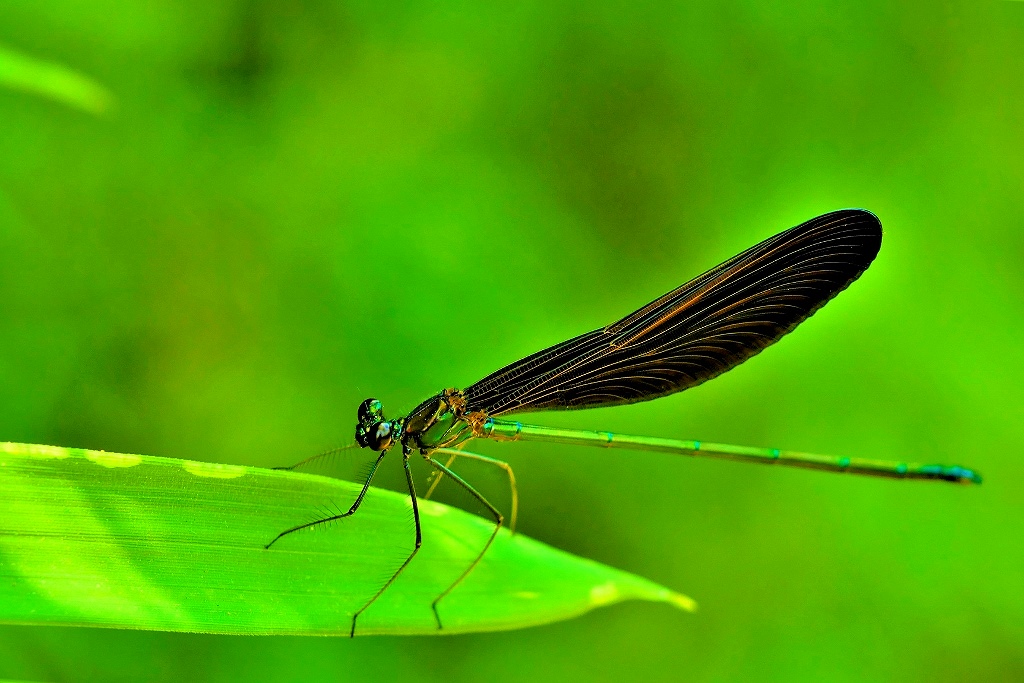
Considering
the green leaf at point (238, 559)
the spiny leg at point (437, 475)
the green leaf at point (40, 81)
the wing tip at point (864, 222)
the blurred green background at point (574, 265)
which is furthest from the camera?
the blurred green background at point (574, 265)

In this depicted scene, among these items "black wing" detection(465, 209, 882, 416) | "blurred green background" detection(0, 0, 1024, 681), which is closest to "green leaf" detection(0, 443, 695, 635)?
"black wing" detection(465, 209, 882, 416)

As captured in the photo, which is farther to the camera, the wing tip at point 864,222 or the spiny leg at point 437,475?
the spiny leg at point 437,475

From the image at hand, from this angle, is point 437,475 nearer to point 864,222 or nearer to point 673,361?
point 673,361

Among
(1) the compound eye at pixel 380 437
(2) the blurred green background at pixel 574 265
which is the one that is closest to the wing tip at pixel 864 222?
(2) the blurred green background at pixel 574 265

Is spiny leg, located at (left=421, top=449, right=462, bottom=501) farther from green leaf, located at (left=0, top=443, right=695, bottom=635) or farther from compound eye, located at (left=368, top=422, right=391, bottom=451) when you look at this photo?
green leaf, located at (left=0, top=443, right=695, bottom=635)

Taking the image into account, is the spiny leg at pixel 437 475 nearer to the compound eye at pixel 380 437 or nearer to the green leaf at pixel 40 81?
the compound eye at pixel 380 437

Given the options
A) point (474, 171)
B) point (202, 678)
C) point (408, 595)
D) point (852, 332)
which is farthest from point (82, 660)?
point (852, 332)

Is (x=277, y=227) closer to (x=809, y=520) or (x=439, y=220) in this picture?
(x=439, y=220)
